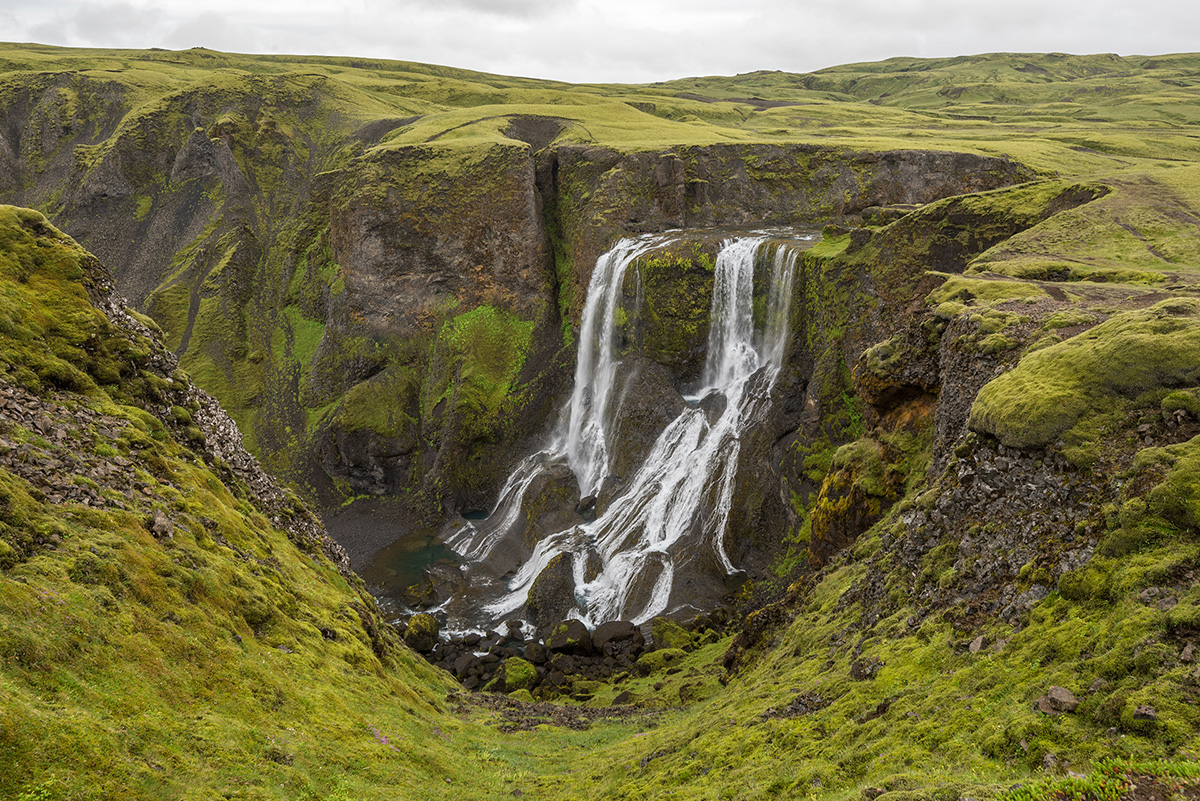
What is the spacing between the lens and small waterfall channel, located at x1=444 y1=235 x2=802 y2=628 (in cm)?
3634

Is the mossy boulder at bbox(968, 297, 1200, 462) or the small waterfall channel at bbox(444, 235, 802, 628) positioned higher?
the mossy boulder at bbox(968, 297, 1200, 462)

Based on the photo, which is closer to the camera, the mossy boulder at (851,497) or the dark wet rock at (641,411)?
the mossy boulder at (851,497)

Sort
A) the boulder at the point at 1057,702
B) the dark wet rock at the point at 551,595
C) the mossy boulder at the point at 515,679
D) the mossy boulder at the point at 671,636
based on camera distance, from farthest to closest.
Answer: the dark wet rock at the point at 551,595, the mossy boulder at the point at 671,636, the mossy boulder at the point at 515,679, the boulder at the point at 1057,702

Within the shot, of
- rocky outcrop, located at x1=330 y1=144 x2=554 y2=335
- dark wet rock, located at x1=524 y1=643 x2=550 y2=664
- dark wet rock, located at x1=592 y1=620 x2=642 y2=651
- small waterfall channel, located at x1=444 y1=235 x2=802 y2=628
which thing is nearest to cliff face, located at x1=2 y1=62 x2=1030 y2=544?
rocky outcrop, located at x1=330 y1=144 x2=554 y2=335

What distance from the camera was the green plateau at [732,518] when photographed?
371 inches

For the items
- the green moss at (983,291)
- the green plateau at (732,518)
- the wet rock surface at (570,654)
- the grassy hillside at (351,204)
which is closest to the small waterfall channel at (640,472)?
the green plateau at (732,518)

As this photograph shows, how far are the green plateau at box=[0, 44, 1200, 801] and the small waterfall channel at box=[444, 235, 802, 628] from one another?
6.89 feet

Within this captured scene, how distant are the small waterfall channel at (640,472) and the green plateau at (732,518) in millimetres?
2100

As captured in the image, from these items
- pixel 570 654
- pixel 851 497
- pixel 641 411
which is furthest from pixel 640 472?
pixel 851 497

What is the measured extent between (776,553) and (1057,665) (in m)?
26.6

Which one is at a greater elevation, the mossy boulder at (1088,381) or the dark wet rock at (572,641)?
the mossy boulder at (1088,381)

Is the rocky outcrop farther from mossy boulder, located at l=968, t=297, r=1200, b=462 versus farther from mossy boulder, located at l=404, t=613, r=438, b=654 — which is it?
mossy boulder, located at l=968, t=297, r=1200, b=462

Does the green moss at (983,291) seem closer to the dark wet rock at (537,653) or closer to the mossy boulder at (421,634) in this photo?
the dark wet rock at (537,653)

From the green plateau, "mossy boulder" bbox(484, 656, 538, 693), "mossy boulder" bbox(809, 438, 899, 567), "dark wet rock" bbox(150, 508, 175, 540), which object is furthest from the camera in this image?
"mossy boulder" bbox(484, 656, 538, 693)
